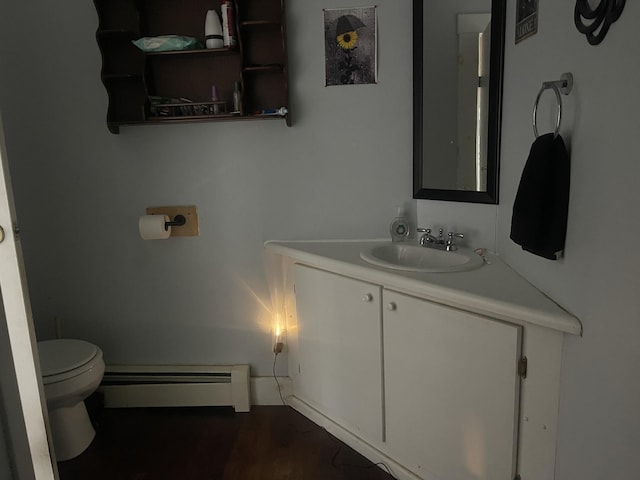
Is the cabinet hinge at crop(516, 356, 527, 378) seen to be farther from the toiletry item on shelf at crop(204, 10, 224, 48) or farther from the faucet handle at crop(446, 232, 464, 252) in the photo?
the toiletry item on shelf at crop(204, 10, 224, 48)

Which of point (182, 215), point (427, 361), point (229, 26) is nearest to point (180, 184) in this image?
point (182, 215)

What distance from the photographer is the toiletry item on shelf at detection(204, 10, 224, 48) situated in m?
2.01

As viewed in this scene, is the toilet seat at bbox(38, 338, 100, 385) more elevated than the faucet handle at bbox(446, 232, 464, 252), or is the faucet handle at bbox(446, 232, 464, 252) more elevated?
the faucet handle at bbox(446, 232, 464, 252)

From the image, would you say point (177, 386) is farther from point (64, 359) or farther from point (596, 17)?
point (596, 17)

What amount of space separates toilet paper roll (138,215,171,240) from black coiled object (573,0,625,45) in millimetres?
1777

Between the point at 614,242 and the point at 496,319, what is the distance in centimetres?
45

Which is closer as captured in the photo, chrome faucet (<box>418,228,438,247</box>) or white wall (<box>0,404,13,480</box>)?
white wall (<box>0,404,13,480</box>)

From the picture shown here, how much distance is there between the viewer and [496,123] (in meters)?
1.78

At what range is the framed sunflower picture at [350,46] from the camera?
2039 millimetres

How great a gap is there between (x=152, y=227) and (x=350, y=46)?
47.8 inches

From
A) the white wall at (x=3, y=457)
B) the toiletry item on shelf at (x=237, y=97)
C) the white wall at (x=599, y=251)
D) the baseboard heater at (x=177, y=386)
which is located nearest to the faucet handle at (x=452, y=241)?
the white wall at (x=599, y=251)

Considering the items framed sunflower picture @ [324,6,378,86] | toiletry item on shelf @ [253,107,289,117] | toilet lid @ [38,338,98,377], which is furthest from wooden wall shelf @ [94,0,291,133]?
toilet lid @ [38,338,98,377]

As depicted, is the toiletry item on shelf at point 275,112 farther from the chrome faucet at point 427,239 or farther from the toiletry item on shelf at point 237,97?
the chrome faucet at point 427,239

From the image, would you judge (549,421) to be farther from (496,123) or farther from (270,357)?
(270,357)
